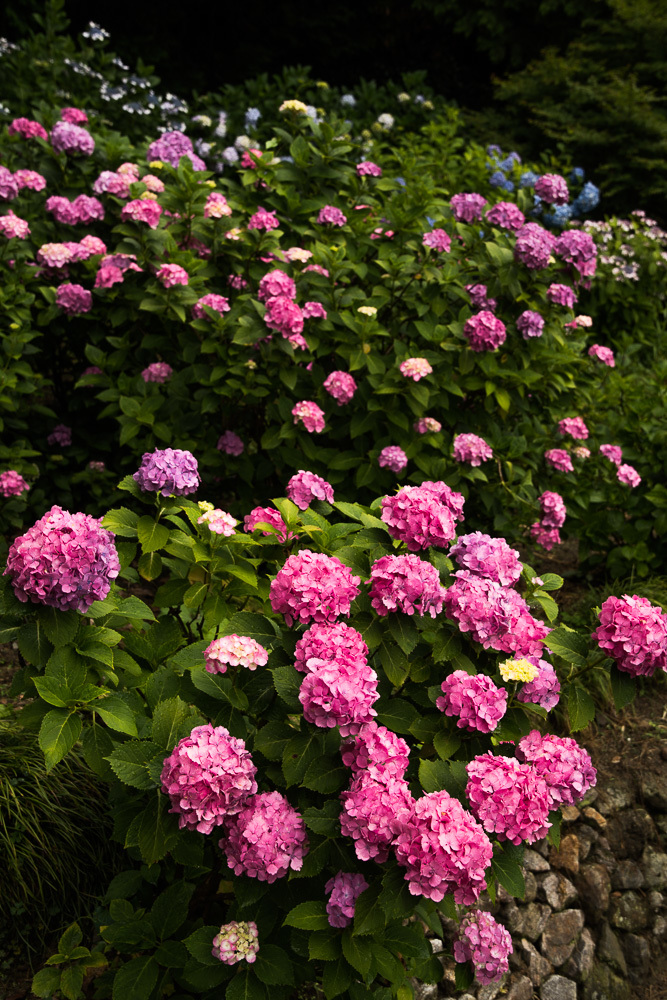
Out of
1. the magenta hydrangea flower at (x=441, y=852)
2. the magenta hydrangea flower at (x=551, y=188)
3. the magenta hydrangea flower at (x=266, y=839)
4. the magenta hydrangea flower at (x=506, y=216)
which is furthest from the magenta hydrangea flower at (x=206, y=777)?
the magenta hydrangea flower at (x=551, y=188)

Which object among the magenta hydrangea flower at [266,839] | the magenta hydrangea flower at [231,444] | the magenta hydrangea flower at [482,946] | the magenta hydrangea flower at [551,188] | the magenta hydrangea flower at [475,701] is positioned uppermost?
the magenta hydrangea flower at [551,188]

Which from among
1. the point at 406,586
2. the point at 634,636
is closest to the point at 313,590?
the point at 406,586

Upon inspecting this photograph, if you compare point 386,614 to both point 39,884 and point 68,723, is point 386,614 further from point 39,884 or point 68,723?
point 39,884

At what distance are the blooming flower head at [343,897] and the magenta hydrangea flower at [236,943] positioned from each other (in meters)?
0.17

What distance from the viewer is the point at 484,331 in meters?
2.78

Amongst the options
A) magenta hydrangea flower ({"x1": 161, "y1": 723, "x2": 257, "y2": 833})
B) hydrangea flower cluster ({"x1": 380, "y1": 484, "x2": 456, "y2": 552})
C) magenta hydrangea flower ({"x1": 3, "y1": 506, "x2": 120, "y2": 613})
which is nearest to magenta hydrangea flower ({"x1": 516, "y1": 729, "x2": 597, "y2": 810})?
hydrangea flower cluster ({"x1": 380, "y1": 484, "x2": 456, "y2": 552})

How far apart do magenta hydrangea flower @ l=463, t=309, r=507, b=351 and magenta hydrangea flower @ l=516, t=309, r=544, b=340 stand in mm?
99

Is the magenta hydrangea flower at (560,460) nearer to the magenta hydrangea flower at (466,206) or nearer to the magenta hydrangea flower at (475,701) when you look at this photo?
the magenta hydrangea flower at (466,206)

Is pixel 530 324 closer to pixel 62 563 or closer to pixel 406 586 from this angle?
pixel 406 586

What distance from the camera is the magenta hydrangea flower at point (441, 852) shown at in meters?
1.20

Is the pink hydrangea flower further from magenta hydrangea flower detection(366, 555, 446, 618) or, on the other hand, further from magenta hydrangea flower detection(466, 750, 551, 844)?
magenta hydrangea flower detection(466, 750, 551, 844)

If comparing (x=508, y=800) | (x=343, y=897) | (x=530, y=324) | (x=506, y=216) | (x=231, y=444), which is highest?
(x=506, y=216)

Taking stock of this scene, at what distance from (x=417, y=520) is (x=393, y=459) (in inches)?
49.8

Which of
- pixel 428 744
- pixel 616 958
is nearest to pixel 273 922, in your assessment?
pixel 428 744
